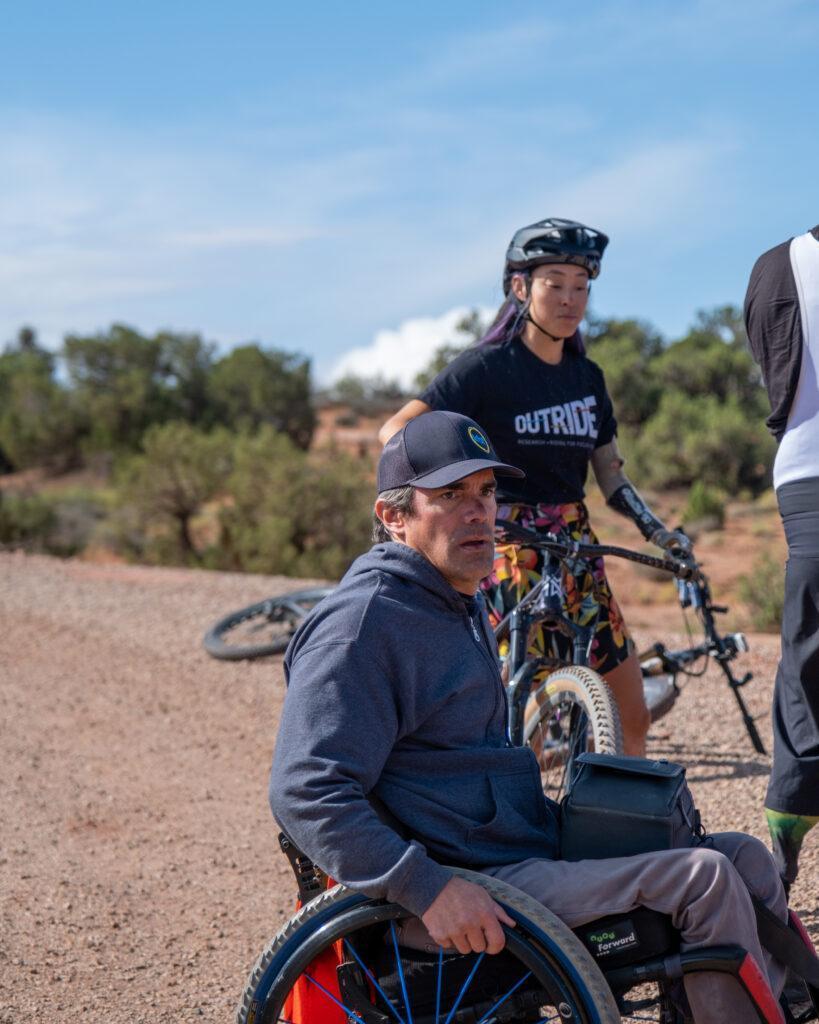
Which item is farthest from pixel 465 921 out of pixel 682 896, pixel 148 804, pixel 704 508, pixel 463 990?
pixel 704 508

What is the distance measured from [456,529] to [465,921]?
0.82 meters

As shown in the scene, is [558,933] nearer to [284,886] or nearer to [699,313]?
[284,886]

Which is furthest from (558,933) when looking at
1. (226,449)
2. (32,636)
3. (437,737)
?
(226,449)

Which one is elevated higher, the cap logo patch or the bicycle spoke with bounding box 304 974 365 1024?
the cap logo patch

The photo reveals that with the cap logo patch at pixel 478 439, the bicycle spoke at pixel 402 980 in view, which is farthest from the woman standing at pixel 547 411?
the bicycle spoke at pixel 402 980

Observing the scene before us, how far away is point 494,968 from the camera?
2.44 metres

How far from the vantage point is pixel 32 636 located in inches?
364

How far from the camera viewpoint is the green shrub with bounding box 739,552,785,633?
13.0m

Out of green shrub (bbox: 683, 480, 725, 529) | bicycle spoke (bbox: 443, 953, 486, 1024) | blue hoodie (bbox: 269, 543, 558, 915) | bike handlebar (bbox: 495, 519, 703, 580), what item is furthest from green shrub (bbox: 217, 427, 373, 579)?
bicycle spoke (bbox: 443, 953, 486, 1024)

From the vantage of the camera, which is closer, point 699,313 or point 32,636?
point 32,636

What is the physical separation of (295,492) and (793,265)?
1662 centimetres

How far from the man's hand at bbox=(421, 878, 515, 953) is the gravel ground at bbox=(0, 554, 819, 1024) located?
1.43 metres

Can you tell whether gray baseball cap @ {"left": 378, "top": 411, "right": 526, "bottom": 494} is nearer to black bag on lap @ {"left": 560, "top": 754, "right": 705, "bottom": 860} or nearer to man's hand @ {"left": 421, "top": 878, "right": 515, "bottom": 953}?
black bag on lap @ {"left": 560, "top": 754, "right": 705, "bottom": 860}

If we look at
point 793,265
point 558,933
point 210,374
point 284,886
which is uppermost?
point 210,374
